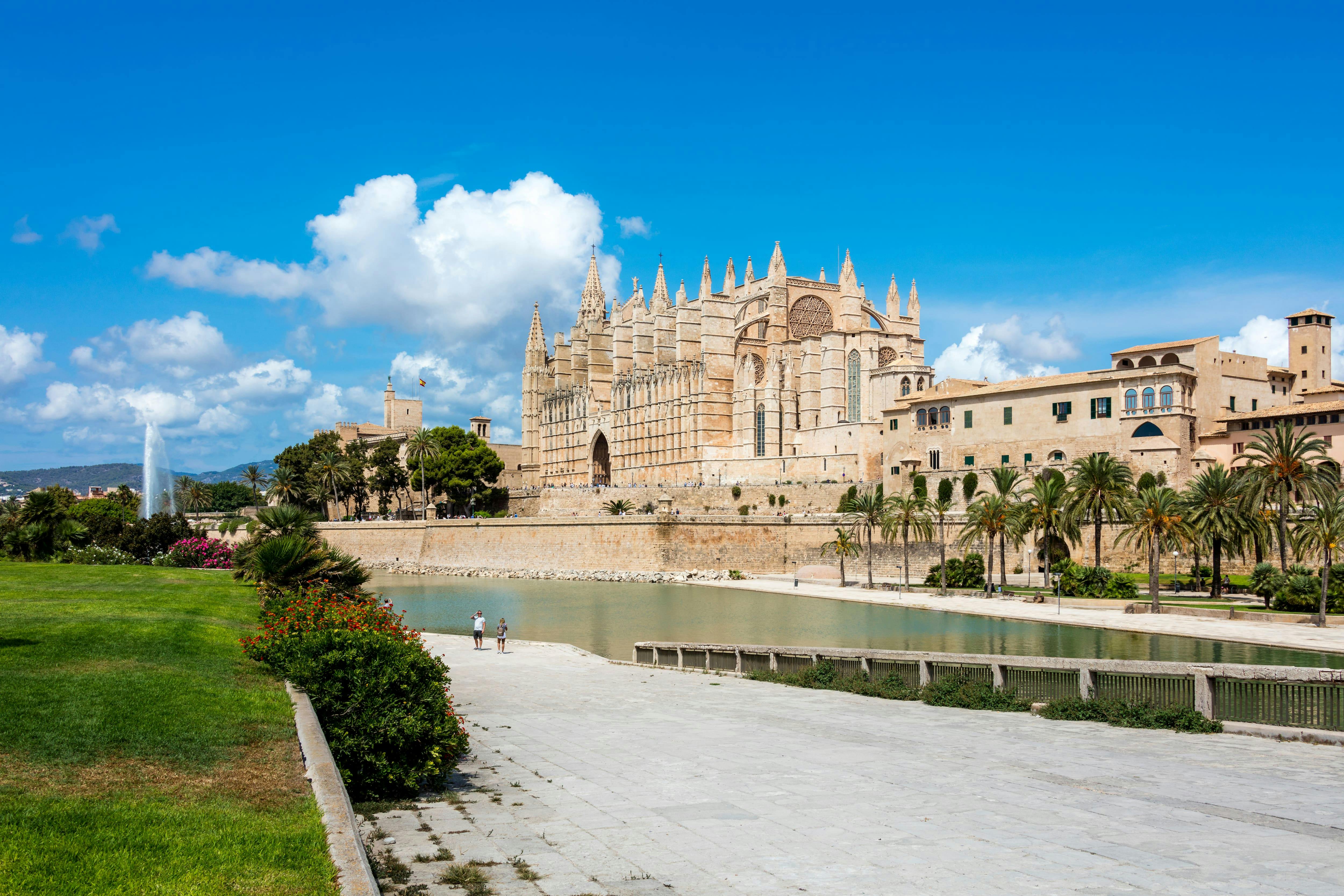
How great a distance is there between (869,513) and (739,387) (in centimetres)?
2452

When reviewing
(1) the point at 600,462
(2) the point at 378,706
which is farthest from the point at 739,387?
(2) the point at 378,706

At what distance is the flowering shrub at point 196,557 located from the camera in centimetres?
3738

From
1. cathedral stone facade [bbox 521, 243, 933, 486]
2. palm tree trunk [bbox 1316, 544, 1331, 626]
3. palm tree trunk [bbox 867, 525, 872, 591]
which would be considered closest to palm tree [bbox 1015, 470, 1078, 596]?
palm tree trunk [bbox 867, 525, 872, 591]

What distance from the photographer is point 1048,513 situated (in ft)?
135

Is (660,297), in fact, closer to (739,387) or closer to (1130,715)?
(739,387)

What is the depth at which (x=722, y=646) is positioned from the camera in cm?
2127

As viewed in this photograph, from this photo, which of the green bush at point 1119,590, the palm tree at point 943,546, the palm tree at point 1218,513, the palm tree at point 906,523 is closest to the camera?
the palm tree at point 1218,513

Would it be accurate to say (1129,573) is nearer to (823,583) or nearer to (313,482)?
(823,583)

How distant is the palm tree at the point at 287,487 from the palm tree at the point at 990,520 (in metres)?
58.5

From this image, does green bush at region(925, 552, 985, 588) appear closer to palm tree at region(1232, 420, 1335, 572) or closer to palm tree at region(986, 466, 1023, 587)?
palm tree at region(986, 466, 1023, 587)

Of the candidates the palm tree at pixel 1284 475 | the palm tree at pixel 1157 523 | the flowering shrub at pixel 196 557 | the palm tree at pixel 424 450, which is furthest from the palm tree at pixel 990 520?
the palm tree at pixel 424 450

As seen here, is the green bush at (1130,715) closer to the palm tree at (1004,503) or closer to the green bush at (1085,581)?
the green bush at (1085,581)

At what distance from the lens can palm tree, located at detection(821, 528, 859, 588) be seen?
52.3m

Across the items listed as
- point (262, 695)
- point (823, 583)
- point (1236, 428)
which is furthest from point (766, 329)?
point (262, 695)
